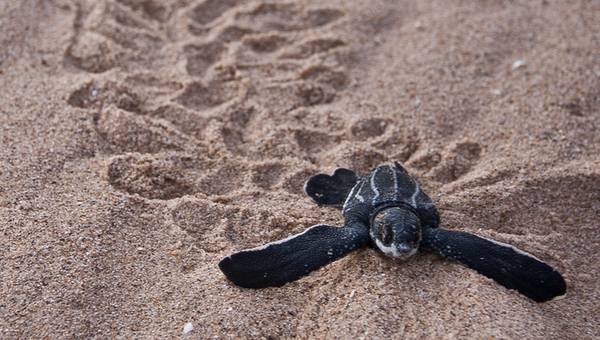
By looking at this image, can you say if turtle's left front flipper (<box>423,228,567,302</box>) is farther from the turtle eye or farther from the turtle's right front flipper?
the turtle's right front flipper

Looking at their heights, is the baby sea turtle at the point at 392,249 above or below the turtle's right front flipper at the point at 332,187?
above

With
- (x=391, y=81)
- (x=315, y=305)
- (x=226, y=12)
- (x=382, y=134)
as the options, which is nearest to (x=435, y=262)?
(x=315, y=305)

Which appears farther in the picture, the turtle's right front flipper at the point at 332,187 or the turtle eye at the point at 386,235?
the turtle's right front flipper at the point at 332,187

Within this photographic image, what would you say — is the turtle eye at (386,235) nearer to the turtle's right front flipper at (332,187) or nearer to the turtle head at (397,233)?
the turtle head at (397,233)

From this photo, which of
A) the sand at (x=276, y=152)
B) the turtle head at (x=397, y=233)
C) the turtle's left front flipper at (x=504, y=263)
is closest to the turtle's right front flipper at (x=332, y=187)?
the sand at (x=276, y=152)

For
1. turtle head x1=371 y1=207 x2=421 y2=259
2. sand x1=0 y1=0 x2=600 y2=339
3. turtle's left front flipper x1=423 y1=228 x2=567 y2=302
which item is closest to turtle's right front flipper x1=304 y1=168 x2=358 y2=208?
sand x1=0 y1=0 x2=600 y2=339

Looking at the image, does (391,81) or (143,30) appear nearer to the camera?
(391,81)

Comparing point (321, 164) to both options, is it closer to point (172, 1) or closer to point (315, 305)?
point (315, 305)

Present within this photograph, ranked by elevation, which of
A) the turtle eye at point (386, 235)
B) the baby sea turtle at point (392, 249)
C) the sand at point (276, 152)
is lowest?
the sand at point (276, 152)
